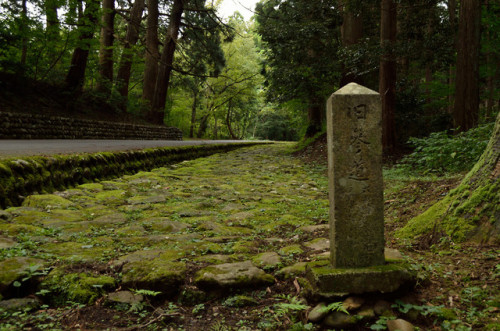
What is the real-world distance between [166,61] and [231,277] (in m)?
18.3

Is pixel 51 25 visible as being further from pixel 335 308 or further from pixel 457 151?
pixel 335 308

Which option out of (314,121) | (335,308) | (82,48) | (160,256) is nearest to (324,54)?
(314,121)

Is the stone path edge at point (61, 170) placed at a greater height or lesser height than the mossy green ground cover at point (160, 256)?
greater

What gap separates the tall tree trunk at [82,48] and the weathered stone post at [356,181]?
12454mm

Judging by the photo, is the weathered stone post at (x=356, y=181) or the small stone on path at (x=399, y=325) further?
the weathered stone post at (x=356, y=181)

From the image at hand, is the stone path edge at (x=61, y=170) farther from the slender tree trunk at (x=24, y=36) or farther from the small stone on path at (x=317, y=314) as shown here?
the slender tree trunk at (x=24, y=36)

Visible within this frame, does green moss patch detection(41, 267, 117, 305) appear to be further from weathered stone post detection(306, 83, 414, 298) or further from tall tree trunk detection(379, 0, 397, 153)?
tall tree trunk detection(379, 0, 397, 153)

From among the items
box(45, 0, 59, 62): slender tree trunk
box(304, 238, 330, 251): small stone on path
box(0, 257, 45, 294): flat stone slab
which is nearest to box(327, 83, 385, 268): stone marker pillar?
box(304, 238, 330, 251): small stone on path

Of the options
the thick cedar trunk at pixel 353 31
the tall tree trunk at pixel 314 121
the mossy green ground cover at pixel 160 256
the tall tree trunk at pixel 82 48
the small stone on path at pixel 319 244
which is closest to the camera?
the mossy green ground cover at pixel 160 256

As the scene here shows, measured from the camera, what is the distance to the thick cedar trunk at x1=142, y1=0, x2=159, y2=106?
17.5 m

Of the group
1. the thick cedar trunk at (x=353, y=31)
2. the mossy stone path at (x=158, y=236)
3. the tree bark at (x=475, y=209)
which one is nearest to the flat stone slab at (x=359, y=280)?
the mossy stone path at (x=158, y=236)

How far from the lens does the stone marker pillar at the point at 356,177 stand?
2.12 meters

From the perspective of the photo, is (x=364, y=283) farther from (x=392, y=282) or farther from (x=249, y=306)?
(x=249, y=306)

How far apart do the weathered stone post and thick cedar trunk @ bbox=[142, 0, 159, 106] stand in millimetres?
16644
